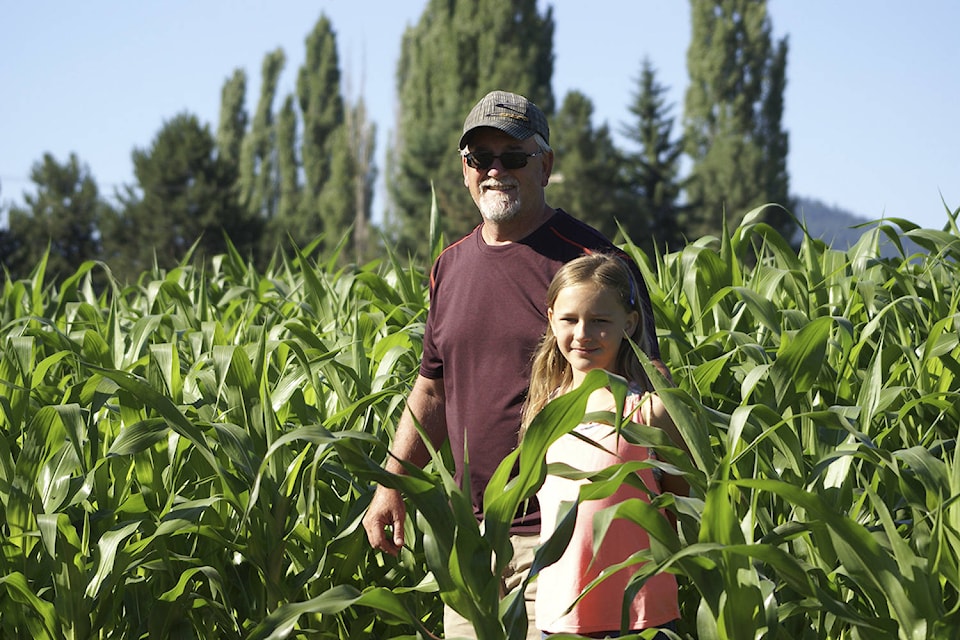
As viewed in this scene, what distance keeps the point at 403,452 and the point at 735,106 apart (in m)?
36.4

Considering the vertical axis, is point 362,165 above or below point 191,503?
above

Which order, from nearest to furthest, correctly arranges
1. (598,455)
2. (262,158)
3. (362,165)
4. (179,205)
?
1. (598,455)
2. (179,205)
3. (362,165)
4. (262,158)

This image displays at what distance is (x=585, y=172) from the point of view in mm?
34250

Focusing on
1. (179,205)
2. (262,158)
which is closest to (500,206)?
(179,205)

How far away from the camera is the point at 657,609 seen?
185cm

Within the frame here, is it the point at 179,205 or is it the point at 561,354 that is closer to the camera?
the point at 561,354

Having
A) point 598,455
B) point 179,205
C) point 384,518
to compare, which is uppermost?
point 179,205

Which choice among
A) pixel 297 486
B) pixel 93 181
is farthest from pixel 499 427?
pixel 93 181

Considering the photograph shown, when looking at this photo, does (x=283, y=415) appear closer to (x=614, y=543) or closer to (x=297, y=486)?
(x=297, y=486)

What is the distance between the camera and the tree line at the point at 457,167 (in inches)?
1215

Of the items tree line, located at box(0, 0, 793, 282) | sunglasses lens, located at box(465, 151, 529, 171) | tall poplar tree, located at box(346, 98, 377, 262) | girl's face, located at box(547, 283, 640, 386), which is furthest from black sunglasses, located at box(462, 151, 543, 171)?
tall poplar tree, located at box(346, 98, 377, 262)

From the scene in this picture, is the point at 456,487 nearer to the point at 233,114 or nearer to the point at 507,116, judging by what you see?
the point at 507,116

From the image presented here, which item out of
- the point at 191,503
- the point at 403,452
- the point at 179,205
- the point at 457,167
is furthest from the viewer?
the point at 457,167

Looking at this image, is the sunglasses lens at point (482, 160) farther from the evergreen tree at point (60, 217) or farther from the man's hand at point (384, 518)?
the evergreen tree at point (60, 217)
